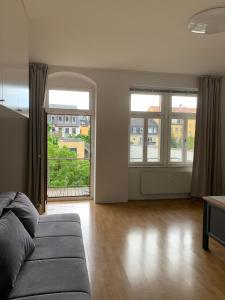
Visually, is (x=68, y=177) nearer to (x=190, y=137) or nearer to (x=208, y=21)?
(x=190, y=137)

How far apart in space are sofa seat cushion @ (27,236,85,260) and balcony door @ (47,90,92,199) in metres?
2.99

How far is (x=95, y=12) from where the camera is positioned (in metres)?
2.53

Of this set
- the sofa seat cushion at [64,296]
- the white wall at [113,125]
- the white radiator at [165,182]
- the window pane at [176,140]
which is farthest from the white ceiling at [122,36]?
the sofa seat cushion at [64,296]

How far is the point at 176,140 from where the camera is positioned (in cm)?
534

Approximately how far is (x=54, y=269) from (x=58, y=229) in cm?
70

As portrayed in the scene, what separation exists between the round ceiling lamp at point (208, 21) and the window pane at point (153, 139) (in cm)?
253

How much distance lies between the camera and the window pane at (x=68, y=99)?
4840 millimetres

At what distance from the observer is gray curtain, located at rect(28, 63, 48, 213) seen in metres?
4.25

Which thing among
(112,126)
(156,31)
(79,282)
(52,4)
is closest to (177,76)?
(112,126)

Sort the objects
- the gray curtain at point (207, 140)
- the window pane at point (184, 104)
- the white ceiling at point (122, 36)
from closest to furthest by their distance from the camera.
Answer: the white ceiling at point (122, 36) < the gray curtain at point (207, 140) < the window pane at point (184, 104)

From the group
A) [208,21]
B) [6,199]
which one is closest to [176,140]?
[208,21]

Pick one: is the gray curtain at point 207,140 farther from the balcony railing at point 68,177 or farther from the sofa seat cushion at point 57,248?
the sofa seat cushion at point 57,248

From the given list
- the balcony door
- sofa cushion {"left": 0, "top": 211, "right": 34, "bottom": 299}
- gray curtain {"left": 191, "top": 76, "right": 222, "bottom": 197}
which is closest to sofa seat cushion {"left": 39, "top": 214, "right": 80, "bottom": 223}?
sofa cushion {"left": 0, "top": 211, "right": 34, "bottom": 299}

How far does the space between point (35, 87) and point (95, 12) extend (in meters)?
2.14
